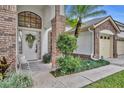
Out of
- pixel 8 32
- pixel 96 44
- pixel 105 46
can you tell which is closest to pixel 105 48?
pixel 105 46

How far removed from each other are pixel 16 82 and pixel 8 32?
1904 millimetres

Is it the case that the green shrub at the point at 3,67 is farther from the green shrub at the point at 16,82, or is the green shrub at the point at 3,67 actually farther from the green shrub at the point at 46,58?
the green shrub at the point at 46,58

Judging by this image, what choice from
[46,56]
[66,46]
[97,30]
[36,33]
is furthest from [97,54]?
[66,46]

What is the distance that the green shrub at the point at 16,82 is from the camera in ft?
14.3

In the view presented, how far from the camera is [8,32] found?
17.0 ft

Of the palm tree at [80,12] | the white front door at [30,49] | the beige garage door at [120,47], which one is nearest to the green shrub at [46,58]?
the white front door at [30,49]

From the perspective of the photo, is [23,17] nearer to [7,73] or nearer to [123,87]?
[7,73]

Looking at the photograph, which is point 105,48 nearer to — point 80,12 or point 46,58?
point 80,12

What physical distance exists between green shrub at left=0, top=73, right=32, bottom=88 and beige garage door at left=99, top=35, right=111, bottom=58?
28.3 feet

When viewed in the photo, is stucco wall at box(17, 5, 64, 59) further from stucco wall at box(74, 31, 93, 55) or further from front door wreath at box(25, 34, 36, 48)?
stucco wall at box(74, 31, 93, 55)

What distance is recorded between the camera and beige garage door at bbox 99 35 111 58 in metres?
12.2

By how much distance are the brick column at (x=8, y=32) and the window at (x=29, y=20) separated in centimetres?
407

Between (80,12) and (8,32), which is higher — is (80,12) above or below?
above
